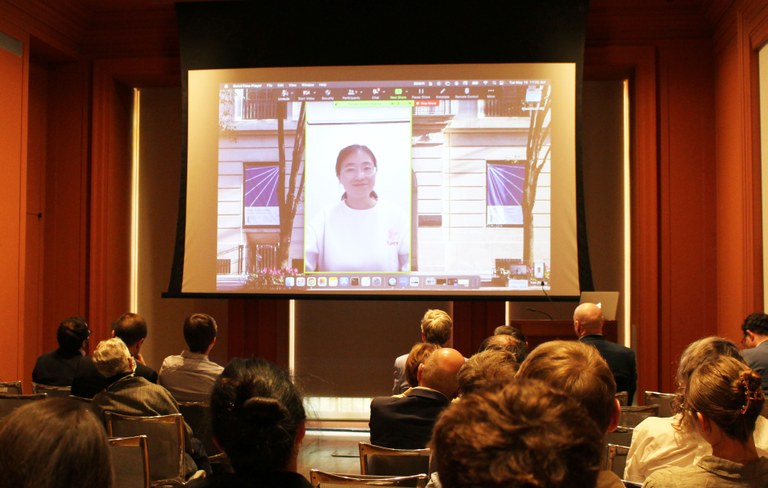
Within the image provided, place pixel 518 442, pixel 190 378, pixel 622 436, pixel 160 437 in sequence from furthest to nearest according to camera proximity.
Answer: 1. pixel 190 378
2. pixel 160 437
3. pixel 622 436
4. pixel 518 442

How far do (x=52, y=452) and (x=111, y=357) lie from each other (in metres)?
2.31

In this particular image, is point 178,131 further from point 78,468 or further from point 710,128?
point 78,468

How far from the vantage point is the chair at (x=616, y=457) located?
2621 mm

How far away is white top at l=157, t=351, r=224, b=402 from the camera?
416cm

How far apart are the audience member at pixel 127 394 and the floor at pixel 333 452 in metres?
1.69

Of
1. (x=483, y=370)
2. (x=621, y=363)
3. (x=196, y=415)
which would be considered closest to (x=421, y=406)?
(x=483, y=370)

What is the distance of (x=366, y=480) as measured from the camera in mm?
2105

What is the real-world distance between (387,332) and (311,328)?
0.77 meters

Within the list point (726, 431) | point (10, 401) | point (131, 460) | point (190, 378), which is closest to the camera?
point (726, 431)

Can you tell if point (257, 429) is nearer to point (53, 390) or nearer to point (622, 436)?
point (622, 436)

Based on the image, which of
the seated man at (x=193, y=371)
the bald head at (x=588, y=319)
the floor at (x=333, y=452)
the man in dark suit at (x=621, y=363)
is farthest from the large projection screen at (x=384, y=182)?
the seated man at (x=193, y=371)

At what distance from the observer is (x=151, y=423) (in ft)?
10.3

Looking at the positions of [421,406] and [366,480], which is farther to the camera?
[421,406]

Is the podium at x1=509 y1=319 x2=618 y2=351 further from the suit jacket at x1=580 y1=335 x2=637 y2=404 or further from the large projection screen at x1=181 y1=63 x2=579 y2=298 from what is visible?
the suit jacket at x1=580 y1=335 x2=637 y2=404
